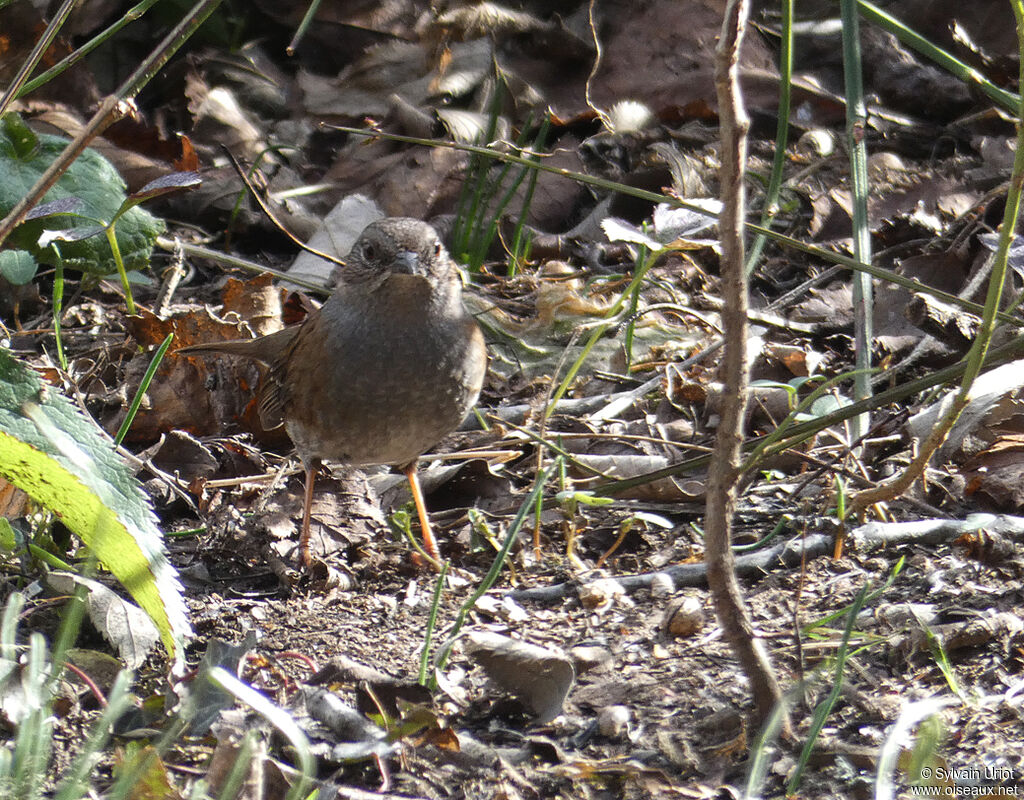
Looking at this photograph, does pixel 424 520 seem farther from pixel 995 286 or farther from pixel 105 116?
pixel 995 286

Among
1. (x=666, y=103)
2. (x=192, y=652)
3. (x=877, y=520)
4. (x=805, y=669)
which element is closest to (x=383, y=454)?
(x=192, y=652)

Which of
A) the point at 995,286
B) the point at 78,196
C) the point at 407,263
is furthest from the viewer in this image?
the point at 78,196

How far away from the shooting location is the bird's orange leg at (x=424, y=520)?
12.5 ft

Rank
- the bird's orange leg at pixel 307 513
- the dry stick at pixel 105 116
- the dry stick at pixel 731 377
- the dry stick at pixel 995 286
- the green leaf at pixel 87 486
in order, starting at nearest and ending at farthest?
the dry stick at pixel 731 377 → the dry stick at pixel 995 286 → the dry stick at pixel 105 116 → the green leaf at pixel 87 486 → the bird's orange leg at pixel 307 513

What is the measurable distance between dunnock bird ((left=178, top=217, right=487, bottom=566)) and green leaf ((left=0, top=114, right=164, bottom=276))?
36.9 inches

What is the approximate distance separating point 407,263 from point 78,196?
1418 mm

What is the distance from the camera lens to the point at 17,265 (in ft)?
14.5

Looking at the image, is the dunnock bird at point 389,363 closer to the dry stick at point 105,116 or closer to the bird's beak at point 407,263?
the bird's beak at point 407,263

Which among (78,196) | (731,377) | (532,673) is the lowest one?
(532,673)

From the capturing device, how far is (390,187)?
5859mm

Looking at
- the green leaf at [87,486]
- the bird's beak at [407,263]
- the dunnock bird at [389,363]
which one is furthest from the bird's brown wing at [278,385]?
the green leaf at [87,486]

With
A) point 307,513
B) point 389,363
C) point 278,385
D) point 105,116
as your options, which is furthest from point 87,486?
point 278,385

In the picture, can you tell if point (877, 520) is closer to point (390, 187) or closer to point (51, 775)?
point (51, 775)

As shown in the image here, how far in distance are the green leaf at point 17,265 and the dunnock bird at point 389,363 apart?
1035mm
